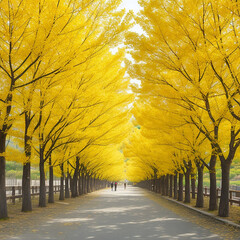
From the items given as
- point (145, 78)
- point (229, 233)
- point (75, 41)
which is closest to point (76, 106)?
point (145, 78)

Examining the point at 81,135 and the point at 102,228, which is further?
the point at 81,135

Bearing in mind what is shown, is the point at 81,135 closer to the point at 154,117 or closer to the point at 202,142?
the point at 154,117

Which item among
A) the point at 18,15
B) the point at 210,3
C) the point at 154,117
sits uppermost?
the point at 210,3

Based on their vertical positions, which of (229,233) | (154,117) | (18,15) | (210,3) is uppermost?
(210,3)

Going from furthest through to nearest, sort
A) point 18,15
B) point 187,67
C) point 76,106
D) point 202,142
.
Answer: point 202,142, point 76,106, point 187,67, point 18,15

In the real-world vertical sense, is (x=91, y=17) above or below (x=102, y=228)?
above

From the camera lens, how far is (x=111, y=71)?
59.4ft

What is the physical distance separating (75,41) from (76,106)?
17.6ft

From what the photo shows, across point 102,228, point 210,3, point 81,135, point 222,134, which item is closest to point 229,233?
point 102,228

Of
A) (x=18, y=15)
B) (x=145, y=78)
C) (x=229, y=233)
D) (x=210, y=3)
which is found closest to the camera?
(x=18, y=15)

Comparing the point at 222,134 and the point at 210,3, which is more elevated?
the point at 210,3

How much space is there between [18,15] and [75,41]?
2.44 meters

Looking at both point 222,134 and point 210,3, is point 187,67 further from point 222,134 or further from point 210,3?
point 222,134

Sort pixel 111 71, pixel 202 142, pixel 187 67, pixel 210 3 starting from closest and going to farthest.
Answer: pixel 210 3 → pixel 187 67 → pixel 111 71 → pixel 202 142
